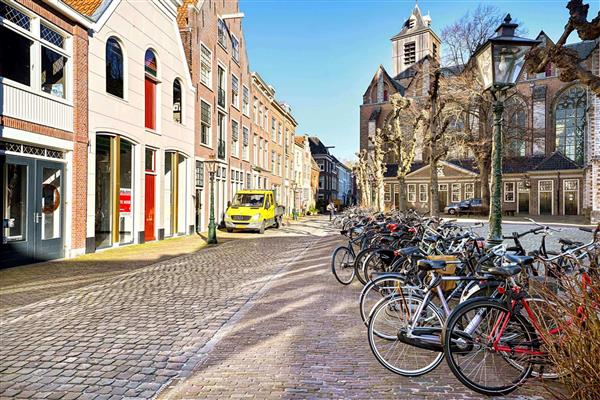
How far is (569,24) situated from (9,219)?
11105 mm

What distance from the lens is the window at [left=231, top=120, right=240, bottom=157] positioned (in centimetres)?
2552

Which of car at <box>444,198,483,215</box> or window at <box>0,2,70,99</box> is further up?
window at <box>0,2,70,99</box>

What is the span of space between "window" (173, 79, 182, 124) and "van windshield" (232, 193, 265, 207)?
5.06m

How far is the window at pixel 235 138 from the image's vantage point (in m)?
25.5

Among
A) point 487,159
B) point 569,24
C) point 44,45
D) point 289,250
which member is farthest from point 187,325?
point 487,159

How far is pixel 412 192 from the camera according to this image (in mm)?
48281

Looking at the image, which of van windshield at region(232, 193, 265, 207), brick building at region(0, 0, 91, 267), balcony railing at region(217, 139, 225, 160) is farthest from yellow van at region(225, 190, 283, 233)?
brick building at region(0, 0, 91, 267)

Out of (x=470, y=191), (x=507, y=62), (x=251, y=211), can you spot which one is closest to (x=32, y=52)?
(x=507, y=62)

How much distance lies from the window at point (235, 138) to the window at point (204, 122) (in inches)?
160

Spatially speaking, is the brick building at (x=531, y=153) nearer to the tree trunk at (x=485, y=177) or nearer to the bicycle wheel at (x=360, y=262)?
the tree trunk at (x=485, y=177)

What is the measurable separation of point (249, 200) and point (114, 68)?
959 centimetres

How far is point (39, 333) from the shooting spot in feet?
15.6

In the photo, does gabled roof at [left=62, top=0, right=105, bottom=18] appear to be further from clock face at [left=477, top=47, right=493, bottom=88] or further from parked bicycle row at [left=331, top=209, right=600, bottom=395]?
parked bicycle row at [left=331, top=209, right=600, bottom=395]

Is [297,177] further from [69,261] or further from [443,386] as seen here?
[443,386]
